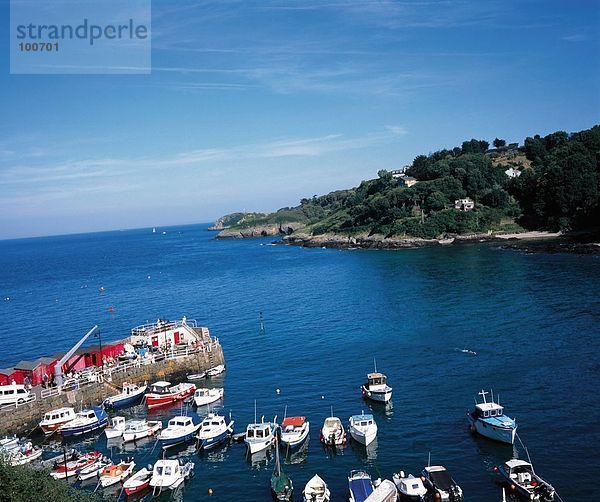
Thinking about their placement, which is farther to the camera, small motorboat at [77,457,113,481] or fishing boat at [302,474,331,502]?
small motorboat at [77,457,113,481]

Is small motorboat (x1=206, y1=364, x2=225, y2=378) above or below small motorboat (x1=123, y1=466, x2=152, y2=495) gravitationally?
above

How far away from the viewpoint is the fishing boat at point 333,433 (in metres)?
39.5

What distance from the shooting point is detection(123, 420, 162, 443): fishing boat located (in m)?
42.7

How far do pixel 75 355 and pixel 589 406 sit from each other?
163 feet

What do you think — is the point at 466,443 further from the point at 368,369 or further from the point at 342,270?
the point at 342,270

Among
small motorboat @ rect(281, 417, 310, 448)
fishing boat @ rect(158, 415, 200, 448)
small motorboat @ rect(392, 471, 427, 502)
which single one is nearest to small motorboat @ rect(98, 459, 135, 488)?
fishing boat @ rect(158, 415, 200, 448)

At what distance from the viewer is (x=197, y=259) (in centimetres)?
19812

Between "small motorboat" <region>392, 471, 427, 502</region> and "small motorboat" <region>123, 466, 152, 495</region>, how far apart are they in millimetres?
16694

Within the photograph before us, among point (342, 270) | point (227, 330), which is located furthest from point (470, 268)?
point (227, 330)

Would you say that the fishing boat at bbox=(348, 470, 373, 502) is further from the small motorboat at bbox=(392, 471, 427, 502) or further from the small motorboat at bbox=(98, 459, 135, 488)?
the small motorboat at bbox=(98, 459, 135, 488)

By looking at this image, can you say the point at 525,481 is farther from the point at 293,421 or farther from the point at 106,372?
the point at 106,372

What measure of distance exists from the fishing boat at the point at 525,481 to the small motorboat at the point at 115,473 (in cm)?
2519

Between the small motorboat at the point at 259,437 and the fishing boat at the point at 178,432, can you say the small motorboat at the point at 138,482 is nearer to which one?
the fishing boat at the point at 178,432

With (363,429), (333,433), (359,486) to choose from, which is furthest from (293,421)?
(359,486)
